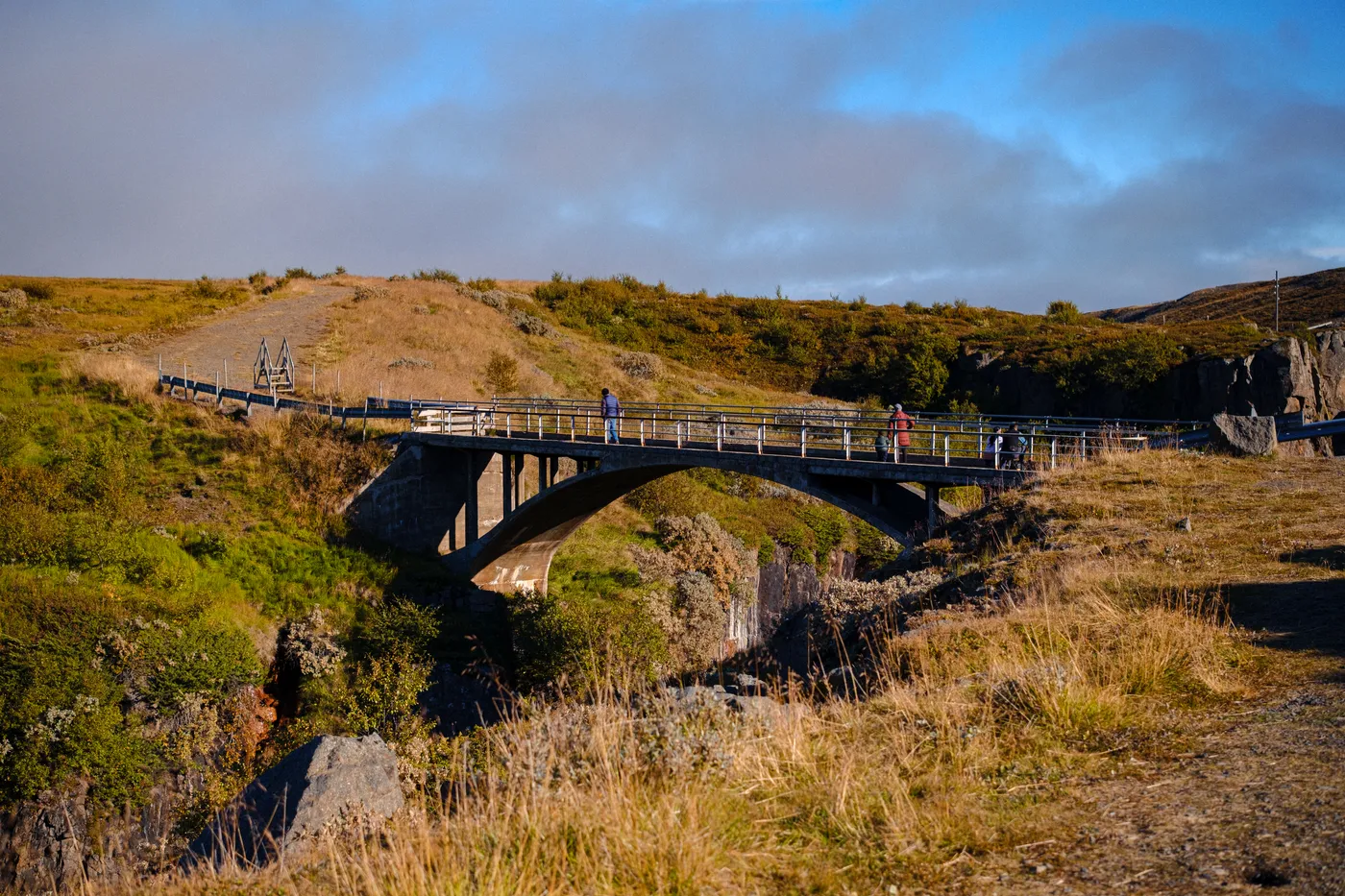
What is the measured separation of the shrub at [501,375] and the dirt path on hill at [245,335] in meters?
8.16

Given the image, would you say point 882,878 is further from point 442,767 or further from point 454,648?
point 454,648

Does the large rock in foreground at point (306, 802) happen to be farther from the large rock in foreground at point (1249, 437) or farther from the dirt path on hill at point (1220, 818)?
the large rock in foreground at point (1249, 437)

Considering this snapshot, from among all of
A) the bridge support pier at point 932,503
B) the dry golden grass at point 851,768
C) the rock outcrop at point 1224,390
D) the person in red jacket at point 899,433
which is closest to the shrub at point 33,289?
the rock outcrop at point 1224,390

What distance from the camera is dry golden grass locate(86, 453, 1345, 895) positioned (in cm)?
421

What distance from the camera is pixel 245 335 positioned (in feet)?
155

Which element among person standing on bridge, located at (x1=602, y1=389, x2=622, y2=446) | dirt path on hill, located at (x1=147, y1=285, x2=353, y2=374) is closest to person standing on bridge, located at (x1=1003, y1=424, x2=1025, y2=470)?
person standing on bridge, located at (x1=602, y1=389, x2=622, y2=446)

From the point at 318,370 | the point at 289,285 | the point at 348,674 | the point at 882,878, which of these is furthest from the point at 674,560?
the point at 289,285

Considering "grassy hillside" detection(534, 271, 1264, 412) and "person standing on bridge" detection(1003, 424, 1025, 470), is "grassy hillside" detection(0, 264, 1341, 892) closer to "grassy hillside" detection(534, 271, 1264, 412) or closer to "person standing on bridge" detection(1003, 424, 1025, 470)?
"grassy hillside" detection(534, 271, 1264, 412)

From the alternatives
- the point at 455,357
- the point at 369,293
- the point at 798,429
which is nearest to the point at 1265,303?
the point at 455,357

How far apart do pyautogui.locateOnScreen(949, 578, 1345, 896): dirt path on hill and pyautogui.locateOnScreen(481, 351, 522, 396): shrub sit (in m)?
40.9

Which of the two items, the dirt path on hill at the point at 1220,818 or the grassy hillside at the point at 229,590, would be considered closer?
the dirt path on hill at the point at 1220,818

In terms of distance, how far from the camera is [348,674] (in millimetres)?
23234

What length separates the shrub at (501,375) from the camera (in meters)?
45.1

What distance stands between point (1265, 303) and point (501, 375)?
57192 millimetres
